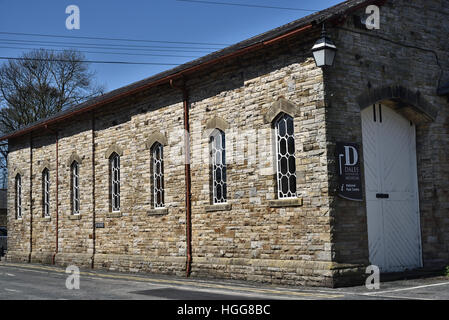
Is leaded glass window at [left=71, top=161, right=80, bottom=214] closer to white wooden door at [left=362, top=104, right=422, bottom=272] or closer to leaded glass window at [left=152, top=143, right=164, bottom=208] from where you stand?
leaded glass window at [left=152, top=143, right=164, bottom=208]

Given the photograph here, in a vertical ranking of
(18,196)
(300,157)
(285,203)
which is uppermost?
(300,157)

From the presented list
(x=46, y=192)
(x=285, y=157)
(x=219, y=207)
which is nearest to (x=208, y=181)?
(x=219, y=207)

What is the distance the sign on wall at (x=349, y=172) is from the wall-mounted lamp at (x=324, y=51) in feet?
5.69

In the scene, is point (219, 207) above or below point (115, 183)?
below

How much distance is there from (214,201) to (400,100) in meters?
5.30

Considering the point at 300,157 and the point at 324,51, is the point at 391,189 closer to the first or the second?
the point at 300,157

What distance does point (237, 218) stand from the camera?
14.0 metres

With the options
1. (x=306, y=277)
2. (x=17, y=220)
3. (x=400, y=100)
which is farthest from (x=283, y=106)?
A: (x=17, y=220)

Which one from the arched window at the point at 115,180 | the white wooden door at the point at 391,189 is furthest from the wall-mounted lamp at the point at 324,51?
the arched window at the point at 115,180

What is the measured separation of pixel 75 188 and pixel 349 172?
39.5 ft

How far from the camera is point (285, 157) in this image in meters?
13.1

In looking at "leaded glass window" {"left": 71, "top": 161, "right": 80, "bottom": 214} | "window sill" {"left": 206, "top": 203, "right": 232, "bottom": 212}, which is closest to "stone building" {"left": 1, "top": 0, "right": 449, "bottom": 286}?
"window sill" {"left": 206, "top": 203, "right": 232, "bottom": 212}

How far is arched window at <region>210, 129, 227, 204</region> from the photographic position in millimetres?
14859
